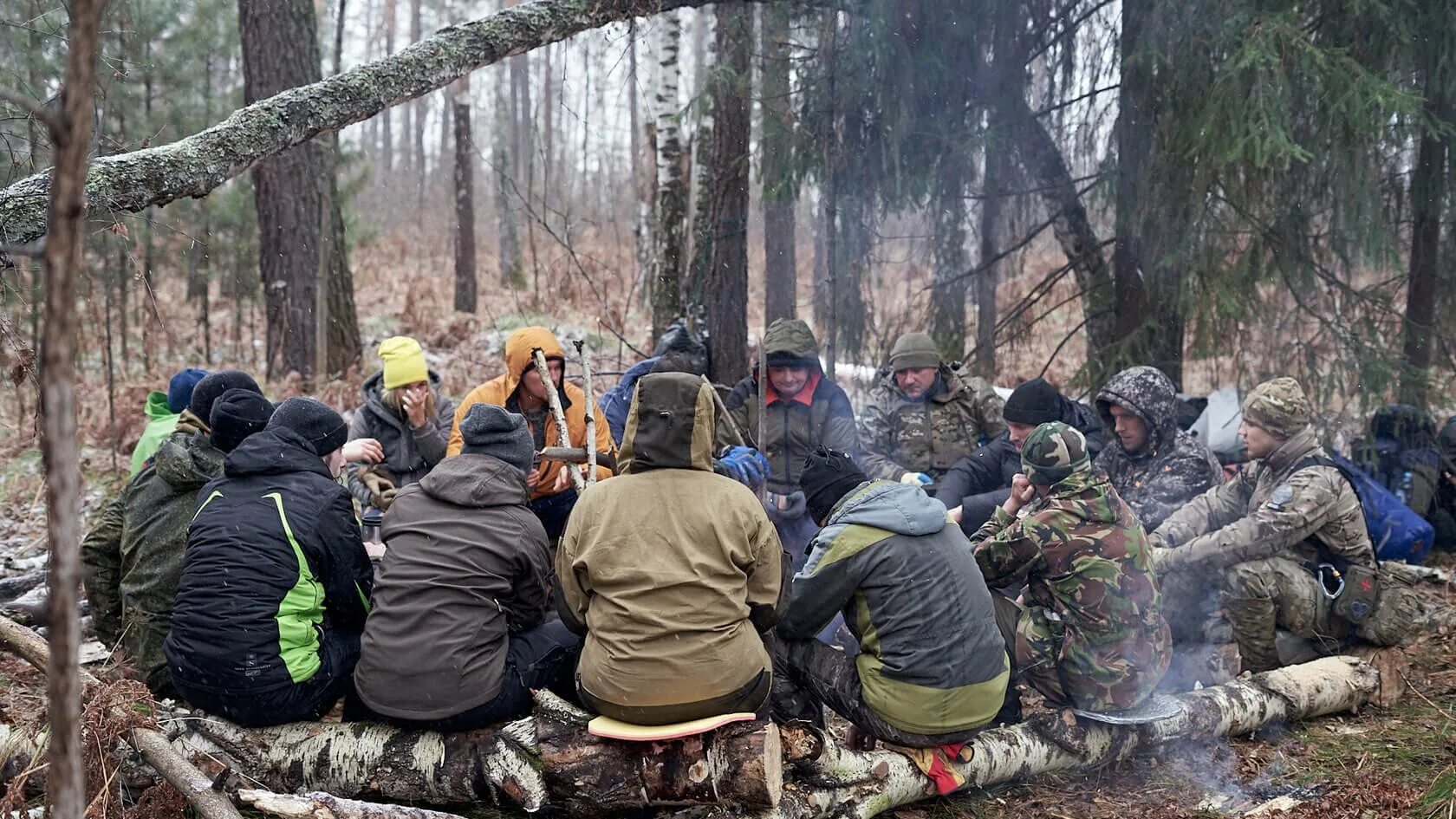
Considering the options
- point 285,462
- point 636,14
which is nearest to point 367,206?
point 636,14

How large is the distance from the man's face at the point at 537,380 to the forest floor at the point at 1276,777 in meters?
2.66

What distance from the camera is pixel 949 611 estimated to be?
154 inches

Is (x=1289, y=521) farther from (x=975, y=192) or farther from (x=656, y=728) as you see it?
(x=975, y=192)

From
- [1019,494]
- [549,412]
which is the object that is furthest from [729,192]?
[1019,494]

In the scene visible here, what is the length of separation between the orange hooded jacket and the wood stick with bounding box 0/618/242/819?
217cm

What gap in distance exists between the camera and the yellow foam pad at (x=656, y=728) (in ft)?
11.9

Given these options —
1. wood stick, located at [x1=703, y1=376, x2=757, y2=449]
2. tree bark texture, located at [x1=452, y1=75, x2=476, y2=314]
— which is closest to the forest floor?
wood stick, located at [x1=703, y1=376, x2=757, y2=449]

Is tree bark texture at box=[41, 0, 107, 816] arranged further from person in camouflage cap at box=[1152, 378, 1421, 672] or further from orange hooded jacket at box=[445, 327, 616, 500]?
person in camouflage cap at box=[1152, 378, 1421, 672]

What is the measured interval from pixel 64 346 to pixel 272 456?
2.59m

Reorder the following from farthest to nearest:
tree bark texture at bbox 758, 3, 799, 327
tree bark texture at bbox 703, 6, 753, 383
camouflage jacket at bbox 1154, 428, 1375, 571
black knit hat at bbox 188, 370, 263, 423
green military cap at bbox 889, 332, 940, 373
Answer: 1. tree bark texture at bbox 758, 3, 799, 327
2. tree bark texture at bbox 703, 6, 753, 383
3. green military cap at bbox 889, 332, 940, 373
4. camouflage jacket at bbox 1154, 428, 1375, 571
5. black knit hat at bbox 188, 370, 263, 423

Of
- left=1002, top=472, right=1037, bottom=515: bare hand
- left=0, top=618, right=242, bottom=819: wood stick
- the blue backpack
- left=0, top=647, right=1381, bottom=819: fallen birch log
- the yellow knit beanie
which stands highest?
the yellow knit beanie

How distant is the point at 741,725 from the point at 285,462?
2.10 meters

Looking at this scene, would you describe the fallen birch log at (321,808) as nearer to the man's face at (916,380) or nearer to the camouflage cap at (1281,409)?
the man's face at (916,380)

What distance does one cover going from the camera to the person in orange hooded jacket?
5562 mm
